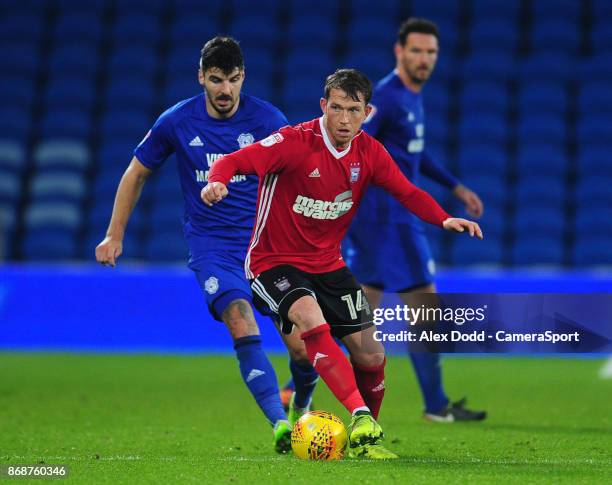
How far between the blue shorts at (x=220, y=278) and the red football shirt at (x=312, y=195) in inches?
11.4

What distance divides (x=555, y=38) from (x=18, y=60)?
730 cm

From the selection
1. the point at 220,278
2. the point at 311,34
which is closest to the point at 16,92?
the point at 311,34

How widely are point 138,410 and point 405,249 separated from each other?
206 centimetres

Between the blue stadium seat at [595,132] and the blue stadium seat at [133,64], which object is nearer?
the blue stadium seat at [595,132]

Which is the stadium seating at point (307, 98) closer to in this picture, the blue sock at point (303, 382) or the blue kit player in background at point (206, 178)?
the blue sock at point (303, 382)

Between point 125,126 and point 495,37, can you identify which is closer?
point 125,126

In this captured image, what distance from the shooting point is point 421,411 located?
7.63 meters

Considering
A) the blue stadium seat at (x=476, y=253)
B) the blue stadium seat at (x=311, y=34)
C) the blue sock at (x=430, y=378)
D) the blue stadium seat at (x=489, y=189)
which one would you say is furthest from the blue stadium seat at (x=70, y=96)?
the blue sock at (x=430, y=378)

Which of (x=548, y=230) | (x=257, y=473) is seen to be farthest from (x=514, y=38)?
(x=257, y=473)

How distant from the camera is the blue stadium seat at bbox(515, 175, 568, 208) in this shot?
1373cm

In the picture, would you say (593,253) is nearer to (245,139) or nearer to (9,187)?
(9,187)

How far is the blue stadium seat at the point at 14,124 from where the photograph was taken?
14695 millimetres

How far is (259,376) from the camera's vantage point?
18.3 feet

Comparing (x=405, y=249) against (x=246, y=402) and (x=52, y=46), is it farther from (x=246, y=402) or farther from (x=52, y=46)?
(x=52, y=46)
